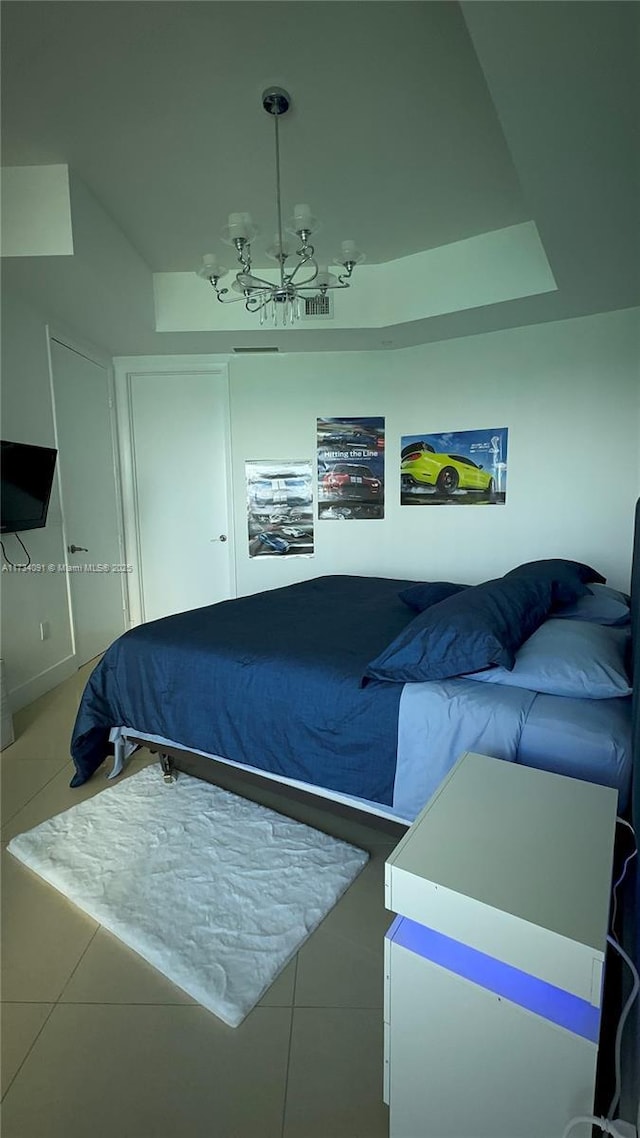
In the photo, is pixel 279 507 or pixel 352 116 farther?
pixel 279 507

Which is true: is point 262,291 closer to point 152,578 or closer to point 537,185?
point 537,185

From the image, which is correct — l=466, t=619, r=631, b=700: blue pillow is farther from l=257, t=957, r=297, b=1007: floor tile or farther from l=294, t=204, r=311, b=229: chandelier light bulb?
l=294, t=204, r=311, b=229: chandelier light bulb

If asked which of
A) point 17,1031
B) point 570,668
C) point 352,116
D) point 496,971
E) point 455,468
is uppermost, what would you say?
point 352,116

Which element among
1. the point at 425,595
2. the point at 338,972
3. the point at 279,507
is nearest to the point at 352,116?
the point at 425,595

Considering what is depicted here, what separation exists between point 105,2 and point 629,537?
3707 mm

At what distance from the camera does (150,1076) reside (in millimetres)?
1184

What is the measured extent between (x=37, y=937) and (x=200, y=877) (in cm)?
50

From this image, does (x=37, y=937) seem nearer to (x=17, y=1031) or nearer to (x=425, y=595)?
(x=17, y=1031)

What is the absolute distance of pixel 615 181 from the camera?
191 centimetres

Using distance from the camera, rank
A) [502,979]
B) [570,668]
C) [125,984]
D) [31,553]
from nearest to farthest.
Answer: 1. [502,979]
2. [125,984]
3. [570,668]
4. [31,553]

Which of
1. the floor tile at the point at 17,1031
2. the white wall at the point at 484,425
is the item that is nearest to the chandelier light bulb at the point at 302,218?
the white wall at the point at 484,425

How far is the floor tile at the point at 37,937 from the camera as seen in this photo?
55.6 inches

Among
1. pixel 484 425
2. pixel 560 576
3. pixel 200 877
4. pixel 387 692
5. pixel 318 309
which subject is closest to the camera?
pixel 387 692

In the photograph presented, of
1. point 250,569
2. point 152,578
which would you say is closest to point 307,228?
point 250,569
